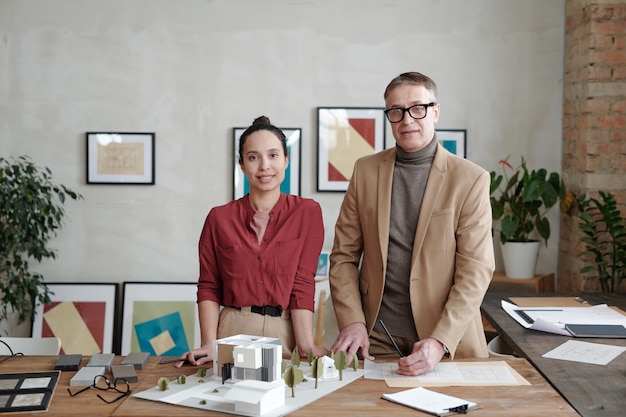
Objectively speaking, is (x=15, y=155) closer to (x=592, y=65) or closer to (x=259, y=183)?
(x=259, y=183)

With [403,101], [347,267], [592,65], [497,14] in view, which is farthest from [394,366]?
[497,14]

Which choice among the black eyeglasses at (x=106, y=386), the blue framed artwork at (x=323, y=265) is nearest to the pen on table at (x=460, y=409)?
the black eyeglasses at (x=106, y=386)

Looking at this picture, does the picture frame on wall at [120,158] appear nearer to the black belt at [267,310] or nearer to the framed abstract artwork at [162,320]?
the framed abstract artwork at [162,320]

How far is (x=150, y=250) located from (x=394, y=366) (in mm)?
3160

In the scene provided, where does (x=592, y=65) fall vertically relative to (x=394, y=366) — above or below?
above

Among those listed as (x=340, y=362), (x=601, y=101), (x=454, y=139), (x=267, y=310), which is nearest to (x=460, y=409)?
(x=340, y=362)

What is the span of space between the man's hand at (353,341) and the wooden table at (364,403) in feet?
0.77

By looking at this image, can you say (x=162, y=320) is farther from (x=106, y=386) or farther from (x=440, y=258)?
(x=440, y=258)

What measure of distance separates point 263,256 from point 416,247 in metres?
0.55

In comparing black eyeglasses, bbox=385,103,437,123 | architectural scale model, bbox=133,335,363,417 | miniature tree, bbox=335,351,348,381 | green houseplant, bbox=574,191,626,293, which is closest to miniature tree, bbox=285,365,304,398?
architectural scale model, bbox=133,335,363,417

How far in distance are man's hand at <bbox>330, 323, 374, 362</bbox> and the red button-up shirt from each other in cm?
16

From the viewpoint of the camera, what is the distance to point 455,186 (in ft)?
8.74

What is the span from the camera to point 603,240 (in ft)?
15.3

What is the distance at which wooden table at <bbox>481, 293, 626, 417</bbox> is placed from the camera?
6.93 feet
